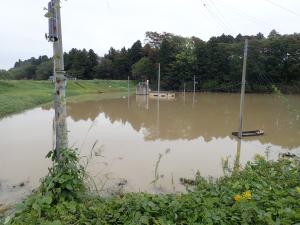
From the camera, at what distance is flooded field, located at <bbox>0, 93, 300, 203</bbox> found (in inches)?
260

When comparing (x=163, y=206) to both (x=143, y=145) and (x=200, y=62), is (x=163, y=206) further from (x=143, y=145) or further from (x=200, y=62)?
(x=200, y=62)

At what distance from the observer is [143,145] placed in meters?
10.2

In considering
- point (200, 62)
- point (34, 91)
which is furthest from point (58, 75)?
point (200, 62)

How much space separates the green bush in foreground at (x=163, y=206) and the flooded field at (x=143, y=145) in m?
0.88

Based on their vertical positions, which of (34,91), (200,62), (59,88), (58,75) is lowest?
(34,91)

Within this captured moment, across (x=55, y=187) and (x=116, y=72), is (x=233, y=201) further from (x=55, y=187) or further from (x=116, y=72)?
(x=116, y=72)

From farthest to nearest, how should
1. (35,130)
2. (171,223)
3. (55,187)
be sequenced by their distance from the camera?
1. (35,130)
2. (55,187)
3. (171,223)

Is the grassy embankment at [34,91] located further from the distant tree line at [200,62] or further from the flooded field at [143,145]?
the distant tree line at [200,62]

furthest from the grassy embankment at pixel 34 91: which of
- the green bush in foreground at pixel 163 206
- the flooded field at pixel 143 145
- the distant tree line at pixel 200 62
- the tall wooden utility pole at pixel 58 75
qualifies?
the green bush in foreground at pixel 163 206

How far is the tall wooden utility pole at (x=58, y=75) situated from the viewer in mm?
3922

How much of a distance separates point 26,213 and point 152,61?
139 feet

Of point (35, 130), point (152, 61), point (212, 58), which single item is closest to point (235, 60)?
point (212, 58)

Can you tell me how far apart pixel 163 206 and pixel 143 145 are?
686cm

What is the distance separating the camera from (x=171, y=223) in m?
2.94
